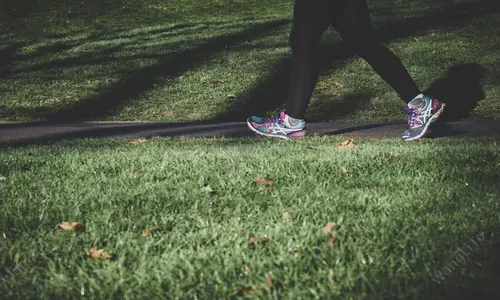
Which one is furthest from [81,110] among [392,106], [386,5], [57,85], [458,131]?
[386,5]

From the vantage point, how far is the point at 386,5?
17016mm

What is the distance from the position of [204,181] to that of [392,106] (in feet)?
17.6

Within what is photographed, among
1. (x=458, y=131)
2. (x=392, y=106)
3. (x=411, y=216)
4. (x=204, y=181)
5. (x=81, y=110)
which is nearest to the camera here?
(x=411, y=216)

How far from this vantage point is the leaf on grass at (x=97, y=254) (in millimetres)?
2102

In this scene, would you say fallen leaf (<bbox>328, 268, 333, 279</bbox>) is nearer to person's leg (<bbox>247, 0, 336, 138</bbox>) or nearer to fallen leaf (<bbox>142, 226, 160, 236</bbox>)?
fallen leaf (<bbox>142, 226, 160, 236</bbox>)

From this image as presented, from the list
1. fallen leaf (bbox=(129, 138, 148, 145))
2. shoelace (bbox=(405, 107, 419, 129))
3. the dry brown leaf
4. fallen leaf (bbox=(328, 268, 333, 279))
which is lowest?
fallen leaf (bbox=(129, 138, 148, 145))

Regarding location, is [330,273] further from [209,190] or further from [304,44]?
[304,44]

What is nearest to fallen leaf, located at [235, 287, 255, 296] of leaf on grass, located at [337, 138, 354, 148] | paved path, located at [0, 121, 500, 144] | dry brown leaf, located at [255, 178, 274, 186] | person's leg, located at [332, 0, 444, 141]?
dry brown leaf, located at [255, 178, 274, 186]

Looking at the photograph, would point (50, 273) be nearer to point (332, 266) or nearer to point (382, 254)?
point (332, 266)

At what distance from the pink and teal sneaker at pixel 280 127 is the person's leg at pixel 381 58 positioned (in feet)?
2.44

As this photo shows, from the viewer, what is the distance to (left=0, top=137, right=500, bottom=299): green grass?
1.87 metres

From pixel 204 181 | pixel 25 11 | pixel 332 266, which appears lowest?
pixel 25 11

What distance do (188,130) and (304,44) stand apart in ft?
7.17

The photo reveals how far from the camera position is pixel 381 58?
172 inches
